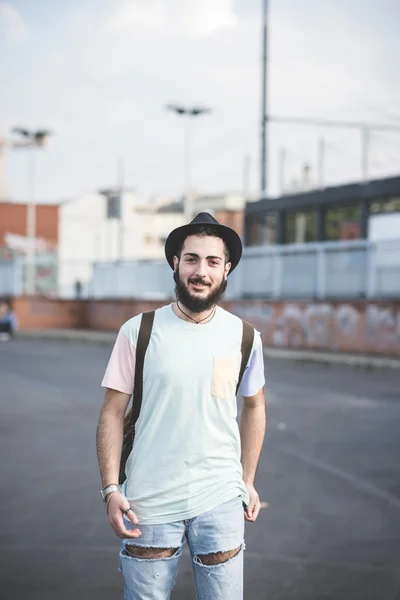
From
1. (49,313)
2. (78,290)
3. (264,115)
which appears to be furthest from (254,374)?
(49,313)

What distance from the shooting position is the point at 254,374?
10.5 feet

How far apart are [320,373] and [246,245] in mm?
9772

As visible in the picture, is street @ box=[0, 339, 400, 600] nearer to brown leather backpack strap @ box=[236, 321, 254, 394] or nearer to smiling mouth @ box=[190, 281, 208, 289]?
brown leather backpack strap @ box=[236, 321, 254, 394]

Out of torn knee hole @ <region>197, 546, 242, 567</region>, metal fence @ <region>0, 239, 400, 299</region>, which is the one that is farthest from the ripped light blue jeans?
metal fence @ <region>0, 239, 400, 299</region>

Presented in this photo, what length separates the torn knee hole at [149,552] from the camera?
2.90 meters

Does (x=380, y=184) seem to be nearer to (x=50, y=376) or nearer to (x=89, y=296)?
(x=50, y=376)

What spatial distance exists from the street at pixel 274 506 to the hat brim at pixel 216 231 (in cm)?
227

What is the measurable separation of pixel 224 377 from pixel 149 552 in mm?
619

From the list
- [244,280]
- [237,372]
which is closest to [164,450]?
[237,372]

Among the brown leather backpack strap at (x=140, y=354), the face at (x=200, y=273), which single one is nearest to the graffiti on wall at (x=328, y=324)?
the face at (x=200, y=273)

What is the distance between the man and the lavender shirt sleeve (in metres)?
0.12

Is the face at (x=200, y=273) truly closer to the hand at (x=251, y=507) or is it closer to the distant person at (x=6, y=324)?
the hand at (x=251, y=507)

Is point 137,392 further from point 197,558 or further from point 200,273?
point 197,558

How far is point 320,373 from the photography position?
59.5 ft
